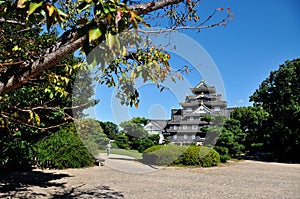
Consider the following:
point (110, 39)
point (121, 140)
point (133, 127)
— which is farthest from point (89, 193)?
point (110, 39)

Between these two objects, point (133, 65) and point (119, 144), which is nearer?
point (133, 65)

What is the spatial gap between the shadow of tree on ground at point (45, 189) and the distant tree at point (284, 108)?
59.7ft

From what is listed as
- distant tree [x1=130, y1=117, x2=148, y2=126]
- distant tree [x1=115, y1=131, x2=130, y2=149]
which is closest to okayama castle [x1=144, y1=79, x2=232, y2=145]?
distant tree [x1=130, y1=117, x2=148, y2=126]

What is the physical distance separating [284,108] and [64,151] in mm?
17785

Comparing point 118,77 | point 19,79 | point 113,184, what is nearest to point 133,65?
point 118,77

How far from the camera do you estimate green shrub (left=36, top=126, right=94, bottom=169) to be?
970 cm

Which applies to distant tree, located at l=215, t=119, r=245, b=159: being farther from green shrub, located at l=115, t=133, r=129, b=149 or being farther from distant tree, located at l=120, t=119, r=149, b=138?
distant tree, located at l=120, t=119, r=149, b=138

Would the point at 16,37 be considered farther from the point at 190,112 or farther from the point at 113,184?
the point at 113,184

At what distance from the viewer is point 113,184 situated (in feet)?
23.2

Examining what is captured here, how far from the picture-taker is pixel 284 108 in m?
21.1

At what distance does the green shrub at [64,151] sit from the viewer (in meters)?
9.70

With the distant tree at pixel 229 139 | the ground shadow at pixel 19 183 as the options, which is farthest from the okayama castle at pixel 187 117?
the distant tree at pixel 229 139

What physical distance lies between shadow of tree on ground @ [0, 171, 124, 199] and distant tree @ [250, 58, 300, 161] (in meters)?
18.2

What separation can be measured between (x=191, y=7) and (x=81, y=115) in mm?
2767
